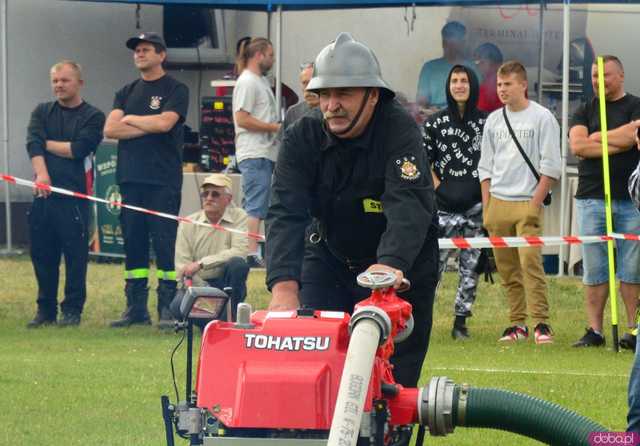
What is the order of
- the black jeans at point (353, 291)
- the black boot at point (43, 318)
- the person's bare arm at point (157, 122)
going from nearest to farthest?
the black jeans at point (353, 291)
the person's bare arm at point (157, 122)
the black boot at point (43, 318)

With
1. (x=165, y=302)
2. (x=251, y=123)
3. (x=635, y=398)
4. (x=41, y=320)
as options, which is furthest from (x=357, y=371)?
(x=251, y=123)

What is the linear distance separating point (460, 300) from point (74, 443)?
16.9 feet

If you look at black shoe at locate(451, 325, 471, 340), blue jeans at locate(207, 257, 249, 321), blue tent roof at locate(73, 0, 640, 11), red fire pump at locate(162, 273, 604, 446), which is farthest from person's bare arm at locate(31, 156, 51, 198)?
red fire pump at locate(162, 273, 604, 446)

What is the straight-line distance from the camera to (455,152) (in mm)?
12258

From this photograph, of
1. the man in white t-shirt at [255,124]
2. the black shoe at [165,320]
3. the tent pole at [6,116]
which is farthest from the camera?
the tent pole at [6,116]

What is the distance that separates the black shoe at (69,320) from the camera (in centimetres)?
1280

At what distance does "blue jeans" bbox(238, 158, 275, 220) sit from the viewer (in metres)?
14.8

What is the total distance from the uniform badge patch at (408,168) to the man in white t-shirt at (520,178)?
660 cm

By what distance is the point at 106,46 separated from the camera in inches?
769

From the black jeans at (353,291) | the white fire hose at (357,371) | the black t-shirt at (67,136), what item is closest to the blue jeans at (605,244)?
the black t-shirt at (67,136)

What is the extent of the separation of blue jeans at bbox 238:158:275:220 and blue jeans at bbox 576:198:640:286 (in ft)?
12.7

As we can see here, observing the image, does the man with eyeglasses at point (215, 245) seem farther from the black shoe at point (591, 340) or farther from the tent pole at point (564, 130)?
the tent pole at point (564, 130)

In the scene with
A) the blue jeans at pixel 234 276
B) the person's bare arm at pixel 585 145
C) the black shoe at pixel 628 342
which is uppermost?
the person's bare arm at pixel 585 145

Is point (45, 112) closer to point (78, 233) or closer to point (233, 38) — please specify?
point (78, 233)
